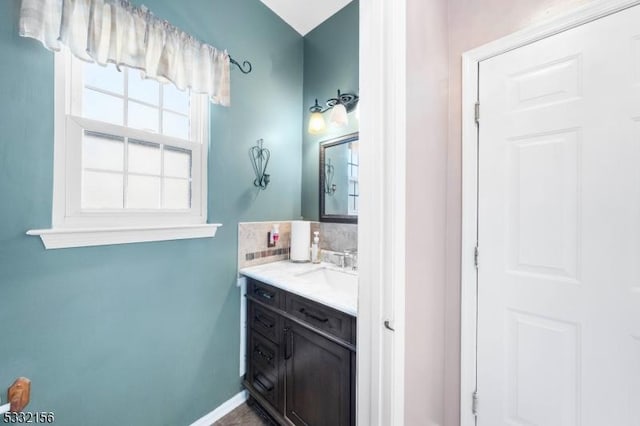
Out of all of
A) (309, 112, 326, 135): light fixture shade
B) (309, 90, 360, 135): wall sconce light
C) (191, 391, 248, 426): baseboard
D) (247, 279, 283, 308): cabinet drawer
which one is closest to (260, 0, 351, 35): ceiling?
(309, 90, 360, 135): wall sconce light

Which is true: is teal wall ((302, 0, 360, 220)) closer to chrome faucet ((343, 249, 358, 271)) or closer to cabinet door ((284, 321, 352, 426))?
chrome faucet ((343, 249, 358, 271))

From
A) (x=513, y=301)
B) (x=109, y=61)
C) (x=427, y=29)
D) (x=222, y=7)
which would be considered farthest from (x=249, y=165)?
(x=513, y=301)

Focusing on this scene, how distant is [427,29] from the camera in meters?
1.12

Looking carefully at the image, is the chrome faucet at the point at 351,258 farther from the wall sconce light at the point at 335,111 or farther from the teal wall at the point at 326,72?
the wall sconce light at the point at 335,111

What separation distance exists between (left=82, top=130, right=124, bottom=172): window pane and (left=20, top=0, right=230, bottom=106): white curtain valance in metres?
0.34

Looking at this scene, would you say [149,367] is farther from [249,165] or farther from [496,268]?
[496,268]

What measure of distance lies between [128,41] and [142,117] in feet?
1.15

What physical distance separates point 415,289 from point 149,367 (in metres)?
1.46

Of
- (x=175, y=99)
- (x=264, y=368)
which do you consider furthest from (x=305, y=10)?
(x=264, y=368)

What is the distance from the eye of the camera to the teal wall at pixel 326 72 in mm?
1854

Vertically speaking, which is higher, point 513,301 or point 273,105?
point 273,105

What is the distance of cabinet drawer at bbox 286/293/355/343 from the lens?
111 cm

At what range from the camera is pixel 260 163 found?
1887 millimetres

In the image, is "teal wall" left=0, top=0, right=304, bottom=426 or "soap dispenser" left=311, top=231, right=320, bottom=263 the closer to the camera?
"teal wall" left=0, top=0, right=304, bottom=426
